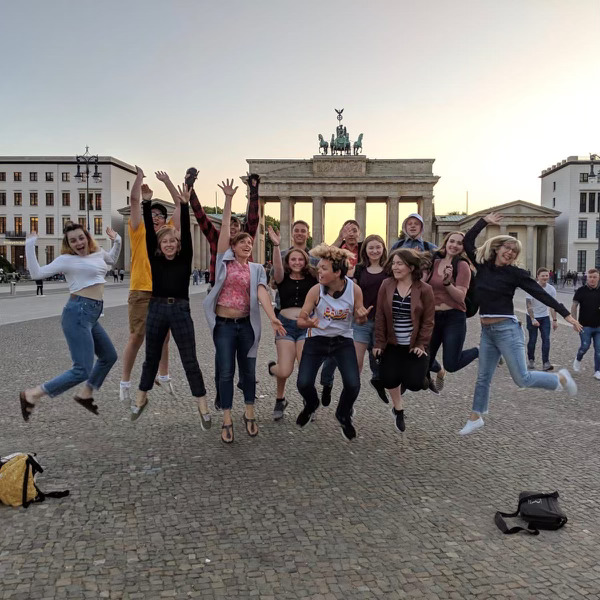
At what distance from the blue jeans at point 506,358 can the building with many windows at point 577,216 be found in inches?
3092

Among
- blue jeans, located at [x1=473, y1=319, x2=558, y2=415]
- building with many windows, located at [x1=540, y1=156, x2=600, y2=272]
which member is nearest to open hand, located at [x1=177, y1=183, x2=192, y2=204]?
blue jeans, located at [x1=473, y1=319, x2=558, y2=415]

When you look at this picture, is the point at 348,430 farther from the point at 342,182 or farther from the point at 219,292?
the point at 342,182

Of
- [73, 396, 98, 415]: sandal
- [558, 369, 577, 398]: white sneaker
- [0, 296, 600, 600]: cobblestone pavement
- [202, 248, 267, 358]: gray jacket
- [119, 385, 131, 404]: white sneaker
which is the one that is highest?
[202, 248, 267, 358]: gray jacket

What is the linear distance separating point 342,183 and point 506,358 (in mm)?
61147

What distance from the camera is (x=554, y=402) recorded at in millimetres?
7461

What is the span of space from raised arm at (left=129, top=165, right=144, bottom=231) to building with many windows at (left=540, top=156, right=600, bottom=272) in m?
79.9

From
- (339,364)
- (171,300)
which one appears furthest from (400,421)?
(171,300)

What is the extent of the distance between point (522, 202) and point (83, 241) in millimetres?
76171

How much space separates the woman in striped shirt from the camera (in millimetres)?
5461

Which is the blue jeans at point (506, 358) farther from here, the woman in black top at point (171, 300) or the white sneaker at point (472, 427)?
the woman in black top at point (171, 300)

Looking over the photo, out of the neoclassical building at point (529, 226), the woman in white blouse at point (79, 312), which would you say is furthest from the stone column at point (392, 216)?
the woman in white blouse at point (79, 312)

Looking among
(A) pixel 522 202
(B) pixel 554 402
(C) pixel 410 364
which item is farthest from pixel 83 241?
(A) pixel 522 202

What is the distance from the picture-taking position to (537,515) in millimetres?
3801

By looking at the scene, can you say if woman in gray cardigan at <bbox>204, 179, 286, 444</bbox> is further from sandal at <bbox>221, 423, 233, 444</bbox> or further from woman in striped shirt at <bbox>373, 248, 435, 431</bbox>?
woman in striped shirt at <bbox>373, 248, 435, 431</bbox>
